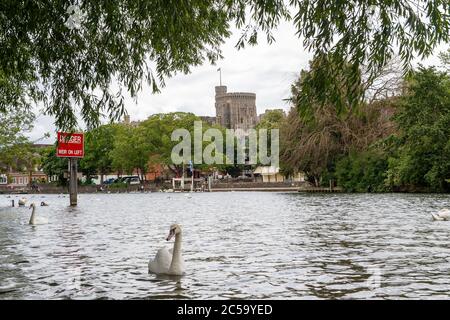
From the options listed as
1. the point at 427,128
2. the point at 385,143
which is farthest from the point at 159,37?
the point at 385,143

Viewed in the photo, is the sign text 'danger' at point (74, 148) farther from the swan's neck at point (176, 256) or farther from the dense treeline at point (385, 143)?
the swan's neck at point (176, 256)

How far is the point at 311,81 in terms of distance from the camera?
24.7 ft

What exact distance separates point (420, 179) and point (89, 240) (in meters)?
41.2

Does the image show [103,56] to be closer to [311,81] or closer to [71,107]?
A: [71,107]

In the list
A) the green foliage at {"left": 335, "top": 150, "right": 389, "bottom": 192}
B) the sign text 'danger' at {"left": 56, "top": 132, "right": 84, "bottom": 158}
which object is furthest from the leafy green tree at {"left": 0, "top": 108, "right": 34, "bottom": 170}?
the green foliage at {"left": 335, "top": 150, "right": 389, "bottom": 192}

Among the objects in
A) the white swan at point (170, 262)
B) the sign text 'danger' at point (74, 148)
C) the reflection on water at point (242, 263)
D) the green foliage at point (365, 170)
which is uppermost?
the sign text 'danger' at point (74, 148)

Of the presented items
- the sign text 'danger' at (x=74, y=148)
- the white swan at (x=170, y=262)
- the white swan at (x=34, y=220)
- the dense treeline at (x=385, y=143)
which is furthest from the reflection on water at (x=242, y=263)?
the dense treeline at (x=385, y=143)

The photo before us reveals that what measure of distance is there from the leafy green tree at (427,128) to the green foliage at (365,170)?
6.11m

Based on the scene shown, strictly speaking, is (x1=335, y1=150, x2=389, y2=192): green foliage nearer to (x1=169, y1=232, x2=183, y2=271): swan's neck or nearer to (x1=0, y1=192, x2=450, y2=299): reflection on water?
(x1=0, y1=192, x2=450, y2=299): reflection on water

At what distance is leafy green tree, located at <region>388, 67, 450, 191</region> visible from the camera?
48.2m

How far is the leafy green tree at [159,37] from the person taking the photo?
7.31 m

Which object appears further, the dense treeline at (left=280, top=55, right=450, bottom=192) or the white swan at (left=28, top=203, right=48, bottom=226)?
the dense treeline at (left=280, top=55, right=450, bottom=192)

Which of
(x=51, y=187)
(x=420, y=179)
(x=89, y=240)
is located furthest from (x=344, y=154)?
(x=51, y=187)

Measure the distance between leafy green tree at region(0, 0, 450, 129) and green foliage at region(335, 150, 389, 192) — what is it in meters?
47.1
